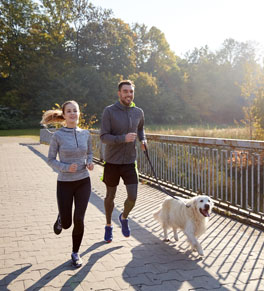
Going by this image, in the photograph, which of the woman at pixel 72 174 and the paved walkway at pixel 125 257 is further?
the woman at pixel 72 174

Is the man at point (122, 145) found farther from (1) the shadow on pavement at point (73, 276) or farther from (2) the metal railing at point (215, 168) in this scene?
(2) the metal railing at point (215, 168)

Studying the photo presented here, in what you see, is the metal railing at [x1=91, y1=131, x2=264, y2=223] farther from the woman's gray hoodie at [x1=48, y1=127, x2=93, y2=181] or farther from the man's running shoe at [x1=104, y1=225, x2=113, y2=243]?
the woman's gray hoodie at [x1=48, y1=127, x2=93, y2=181]

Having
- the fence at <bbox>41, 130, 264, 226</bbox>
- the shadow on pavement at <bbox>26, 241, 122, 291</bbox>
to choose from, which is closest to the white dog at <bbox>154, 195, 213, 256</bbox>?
the shadow on pavement at <bbox>26, 241, 122, 291</bbox>

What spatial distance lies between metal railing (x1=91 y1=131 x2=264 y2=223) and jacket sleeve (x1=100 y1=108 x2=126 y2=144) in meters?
2.29

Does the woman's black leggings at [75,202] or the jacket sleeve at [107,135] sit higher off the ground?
the jacket sleeve at [107,135]

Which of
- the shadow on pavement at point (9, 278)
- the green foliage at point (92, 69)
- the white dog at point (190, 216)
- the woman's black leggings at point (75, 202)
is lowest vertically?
the shadow on pavement at point (9, 278)

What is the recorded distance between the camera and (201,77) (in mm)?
70062

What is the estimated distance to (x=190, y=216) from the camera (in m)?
4.70

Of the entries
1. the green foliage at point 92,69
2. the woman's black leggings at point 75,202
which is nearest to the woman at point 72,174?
the woman's black leggings at point 75,202

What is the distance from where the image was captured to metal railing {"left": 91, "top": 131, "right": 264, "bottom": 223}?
6.09 m

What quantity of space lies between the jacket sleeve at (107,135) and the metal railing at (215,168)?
2289mm

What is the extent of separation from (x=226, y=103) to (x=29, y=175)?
2502 inches

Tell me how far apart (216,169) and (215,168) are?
0.19 metres

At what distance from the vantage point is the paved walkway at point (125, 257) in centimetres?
372
